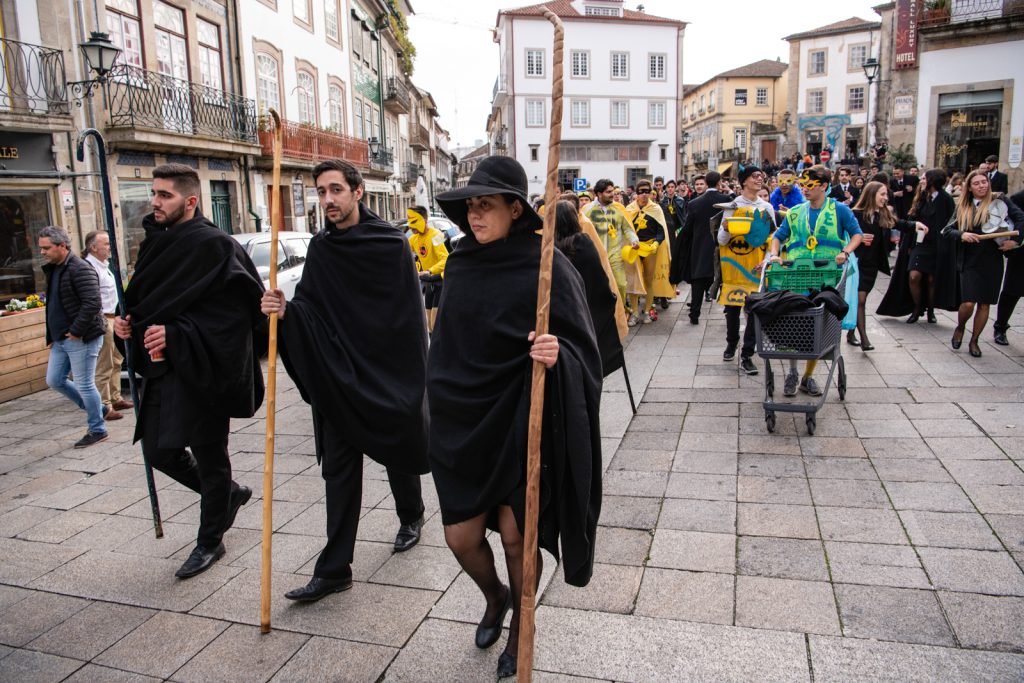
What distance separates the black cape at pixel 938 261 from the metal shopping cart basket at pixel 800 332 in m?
3.27

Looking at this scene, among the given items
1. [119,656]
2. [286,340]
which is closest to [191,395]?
[286,340]

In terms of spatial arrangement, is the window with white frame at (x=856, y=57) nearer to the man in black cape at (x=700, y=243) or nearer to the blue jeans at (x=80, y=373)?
the man in black cape at (x=700, y=243)

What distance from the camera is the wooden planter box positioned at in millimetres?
8453

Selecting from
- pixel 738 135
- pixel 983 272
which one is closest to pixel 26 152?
pixel 983 272

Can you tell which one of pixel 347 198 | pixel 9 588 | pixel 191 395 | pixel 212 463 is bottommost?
pixel 9 588

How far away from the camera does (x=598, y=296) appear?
5773 mm

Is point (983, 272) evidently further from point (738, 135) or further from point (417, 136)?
point (738, 135)

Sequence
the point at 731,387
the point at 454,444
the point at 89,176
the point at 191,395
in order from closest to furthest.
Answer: the point at 454,444 < the point at 191,395 < the point at 731,387 < the point at 89,176

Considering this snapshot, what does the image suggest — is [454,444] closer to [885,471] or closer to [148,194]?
[885,471]

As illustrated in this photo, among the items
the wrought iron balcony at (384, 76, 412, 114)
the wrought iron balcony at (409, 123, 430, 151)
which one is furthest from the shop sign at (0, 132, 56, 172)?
the wrought iron balcony at (409, 123, 430, 151)

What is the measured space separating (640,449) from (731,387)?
2017 mm

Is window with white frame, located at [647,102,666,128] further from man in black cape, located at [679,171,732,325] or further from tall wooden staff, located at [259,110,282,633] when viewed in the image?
tall wooden staff, located at [259,110,282,633]

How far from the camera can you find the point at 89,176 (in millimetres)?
14867

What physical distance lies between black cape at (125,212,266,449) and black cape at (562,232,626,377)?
99.8 inches
